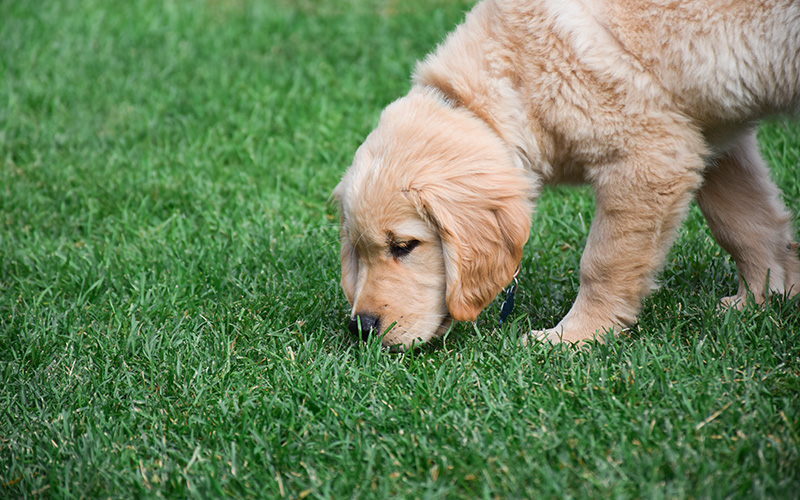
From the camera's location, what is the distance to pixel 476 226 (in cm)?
286

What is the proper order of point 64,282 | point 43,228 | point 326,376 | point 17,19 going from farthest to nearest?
point 17,19, point 43,228, point 64,282, point 326,376

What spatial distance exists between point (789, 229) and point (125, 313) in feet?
9.92

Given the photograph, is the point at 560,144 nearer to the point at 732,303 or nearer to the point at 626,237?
the point at 626,237

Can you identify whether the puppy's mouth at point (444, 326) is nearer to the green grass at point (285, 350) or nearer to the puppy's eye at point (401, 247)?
the green grass at point (285, 350)

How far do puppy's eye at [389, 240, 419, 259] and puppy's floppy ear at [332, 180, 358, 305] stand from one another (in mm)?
234

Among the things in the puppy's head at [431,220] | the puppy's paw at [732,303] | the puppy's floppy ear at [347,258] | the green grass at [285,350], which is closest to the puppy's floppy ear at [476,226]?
the puppy's head at [431,220]

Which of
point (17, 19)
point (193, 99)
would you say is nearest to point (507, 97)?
point (193, 99)

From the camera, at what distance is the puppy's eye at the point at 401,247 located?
2.94 metres

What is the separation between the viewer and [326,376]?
2838mm

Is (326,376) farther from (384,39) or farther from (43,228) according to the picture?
(384,39)

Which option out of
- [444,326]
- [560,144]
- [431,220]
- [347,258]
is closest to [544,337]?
[444,326]

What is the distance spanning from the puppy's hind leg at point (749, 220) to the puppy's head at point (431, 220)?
35.4 inches

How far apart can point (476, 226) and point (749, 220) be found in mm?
1261

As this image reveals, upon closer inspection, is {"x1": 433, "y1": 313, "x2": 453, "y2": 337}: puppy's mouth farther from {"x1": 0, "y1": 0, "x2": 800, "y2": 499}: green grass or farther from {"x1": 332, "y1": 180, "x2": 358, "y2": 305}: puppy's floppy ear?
{"x1": 332, "y1": 180, "x2": 358, "y2": 305}: puppy's floppy ear
